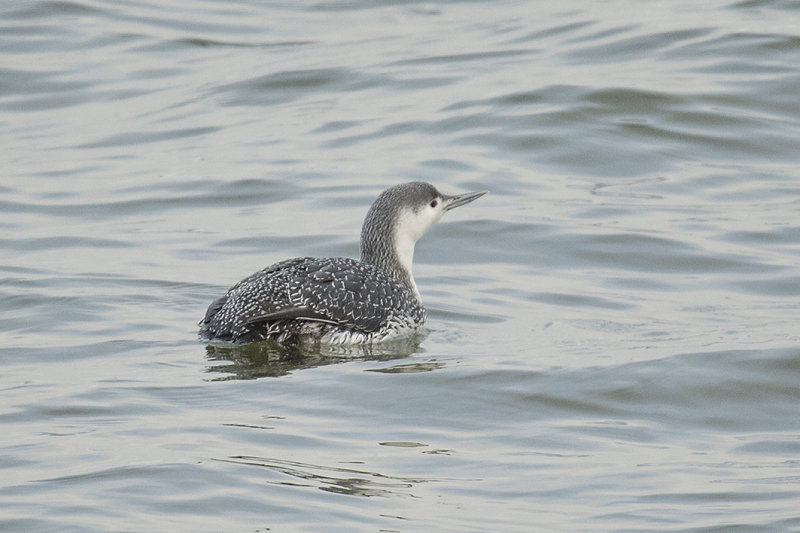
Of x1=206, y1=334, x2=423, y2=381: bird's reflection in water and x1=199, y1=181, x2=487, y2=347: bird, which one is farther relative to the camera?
x1=199, y1=181, x2=487, y2=347: bird

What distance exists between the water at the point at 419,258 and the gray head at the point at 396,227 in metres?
0.45

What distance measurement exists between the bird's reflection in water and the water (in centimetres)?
3

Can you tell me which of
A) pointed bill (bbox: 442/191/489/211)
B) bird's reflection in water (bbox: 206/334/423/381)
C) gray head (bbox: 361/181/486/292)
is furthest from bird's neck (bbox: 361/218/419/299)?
bird's reflection in water (bbox: 206/334/423/381)

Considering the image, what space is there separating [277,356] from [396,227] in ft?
5.03

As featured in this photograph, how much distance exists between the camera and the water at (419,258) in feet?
18.9

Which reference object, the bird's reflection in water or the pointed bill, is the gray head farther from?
the bird's reflection in water

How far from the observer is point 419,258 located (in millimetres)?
10555

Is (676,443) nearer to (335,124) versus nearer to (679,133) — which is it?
(679,133)

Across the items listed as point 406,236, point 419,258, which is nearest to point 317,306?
point 406,236

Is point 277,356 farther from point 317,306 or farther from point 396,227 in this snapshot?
point 396,227

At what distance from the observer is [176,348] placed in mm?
7879

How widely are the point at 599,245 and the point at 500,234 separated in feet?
2.58

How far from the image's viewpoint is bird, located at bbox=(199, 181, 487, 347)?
25.2 ft

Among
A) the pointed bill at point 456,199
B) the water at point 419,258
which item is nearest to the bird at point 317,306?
the water at point 419,258
